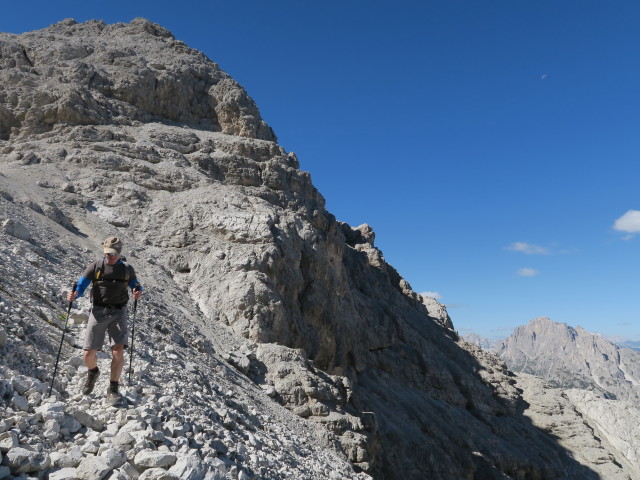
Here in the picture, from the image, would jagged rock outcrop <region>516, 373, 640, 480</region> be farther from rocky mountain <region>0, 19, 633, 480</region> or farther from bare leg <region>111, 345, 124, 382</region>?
bare leg <region>111, 345, 124, 382</region>

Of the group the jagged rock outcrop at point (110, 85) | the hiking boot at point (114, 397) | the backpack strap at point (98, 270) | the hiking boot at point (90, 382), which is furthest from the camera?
the jagged rock outcrop at point (110, 85)

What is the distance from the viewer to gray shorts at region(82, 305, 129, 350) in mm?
7934

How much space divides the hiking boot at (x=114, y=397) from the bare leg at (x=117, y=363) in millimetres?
147

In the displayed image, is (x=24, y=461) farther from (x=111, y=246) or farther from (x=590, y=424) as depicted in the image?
(x=590, y=424)

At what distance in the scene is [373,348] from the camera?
46656mm

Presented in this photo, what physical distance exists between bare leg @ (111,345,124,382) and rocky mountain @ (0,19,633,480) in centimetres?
52

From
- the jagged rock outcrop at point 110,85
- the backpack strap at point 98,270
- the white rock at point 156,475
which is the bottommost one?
the white rock at point 156,475

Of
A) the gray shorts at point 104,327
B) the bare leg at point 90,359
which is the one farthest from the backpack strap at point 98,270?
the bare leg at point 90,359

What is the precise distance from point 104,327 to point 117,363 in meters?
0.71

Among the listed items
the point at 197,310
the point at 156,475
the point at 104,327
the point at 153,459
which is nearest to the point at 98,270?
the point at 104,327

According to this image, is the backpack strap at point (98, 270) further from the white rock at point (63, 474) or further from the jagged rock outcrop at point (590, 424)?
the jagged rock outcrop at point (590, 424)

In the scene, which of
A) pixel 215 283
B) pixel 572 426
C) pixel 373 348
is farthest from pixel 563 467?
pixel 215 283

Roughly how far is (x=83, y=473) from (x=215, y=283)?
17811 millimetres

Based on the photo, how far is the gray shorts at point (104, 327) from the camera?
7.93 m
